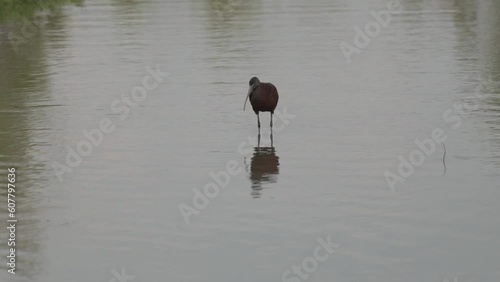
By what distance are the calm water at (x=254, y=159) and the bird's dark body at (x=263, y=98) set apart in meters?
0.55

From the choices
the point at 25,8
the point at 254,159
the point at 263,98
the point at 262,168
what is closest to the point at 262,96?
the point at 263,98

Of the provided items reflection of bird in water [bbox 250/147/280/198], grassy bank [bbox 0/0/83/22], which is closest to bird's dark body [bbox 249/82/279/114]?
reflection of bird in water [bbox 250/147/280/198]

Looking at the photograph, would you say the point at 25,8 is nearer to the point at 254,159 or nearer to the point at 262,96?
the point at 262,96

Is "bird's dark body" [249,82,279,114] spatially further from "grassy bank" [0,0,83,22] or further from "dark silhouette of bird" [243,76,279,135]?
"grassy bank" [0,0,83,22]

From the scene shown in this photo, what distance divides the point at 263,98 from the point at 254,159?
6.63 ft

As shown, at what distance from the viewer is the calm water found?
11.5 metres

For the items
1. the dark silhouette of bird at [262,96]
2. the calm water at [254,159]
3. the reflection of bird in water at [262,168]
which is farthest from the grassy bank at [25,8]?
the reflection of bird in water at [262,168]

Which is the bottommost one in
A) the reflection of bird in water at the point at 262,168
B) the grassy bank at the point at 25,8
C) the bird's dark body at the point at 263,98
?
the reflection of bird in water at the point at 262,168

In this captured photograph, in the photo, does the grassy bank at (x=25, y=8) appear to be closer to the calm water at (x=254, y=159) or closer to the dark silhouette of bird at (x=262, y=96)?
the calm water at (x=254, y=159)

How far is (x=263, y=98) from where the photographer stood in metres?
18.0

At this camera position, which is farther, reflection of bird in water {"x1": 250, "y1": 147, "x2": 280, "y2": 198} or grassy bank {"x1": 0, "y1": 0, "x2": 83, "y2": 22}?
grassy bank {"x1": 0, "y1": 0, "x2": 83, "y2": 22}

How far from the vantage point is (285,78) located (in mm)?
24188

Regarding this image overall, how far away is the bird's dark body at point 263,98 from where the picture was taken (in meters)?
18.0

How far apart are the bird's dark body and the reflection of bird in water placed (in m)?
1.26
